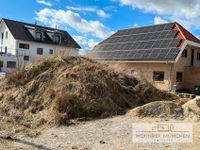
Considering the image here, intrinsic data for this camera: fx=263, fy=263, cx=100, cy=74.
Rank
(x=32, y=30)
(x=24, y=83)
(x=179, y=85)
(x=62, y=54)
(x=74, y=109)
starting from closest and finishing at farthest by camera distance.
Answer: (x=74, y=109), (x=24, y=83), (x=62, y=54), (x=179, y=85), (x=32, y=30)

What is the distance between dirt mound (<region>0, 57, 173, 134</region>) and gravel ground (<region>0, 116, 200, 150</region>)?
3.45 feet

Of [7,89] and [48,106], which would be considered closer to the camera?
[48,106]

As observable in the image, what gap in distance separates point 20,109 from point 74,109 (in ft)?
7.38

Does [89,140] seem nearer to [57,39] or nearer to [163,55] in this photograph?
[163,55]

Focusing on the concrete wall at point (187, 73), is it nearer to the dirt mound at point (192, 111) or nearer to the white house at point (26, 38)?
the dirt mound at point (192, 111)

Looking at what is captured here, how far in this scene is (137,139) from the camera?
→ 7305 mm

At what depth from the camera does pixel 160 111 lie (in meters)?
10.0

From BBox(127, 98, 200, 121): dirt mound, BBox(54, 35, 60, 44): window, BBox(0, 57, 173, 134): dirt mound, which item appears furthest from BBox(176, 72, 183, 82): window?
BBox(54, 35, 60, 44): window

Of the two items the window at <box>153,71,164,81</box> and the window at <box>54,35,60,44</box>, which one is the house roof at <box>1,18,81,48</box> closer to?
the window at <box>54,35,60,44</box>

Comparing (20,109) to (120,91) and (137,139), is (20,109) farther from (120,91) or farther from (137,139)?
(137,139)

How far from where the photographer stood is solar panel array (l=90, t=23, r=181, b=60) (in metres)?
21.3

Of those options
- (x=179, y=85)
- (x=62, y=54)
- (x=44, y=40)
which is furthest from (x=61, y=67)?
(x=44, y=40)

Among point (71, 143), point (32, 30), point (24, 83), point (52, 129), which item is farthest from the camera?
point (32, 30)

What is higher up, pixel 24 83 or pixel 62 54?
pixel 62 54
